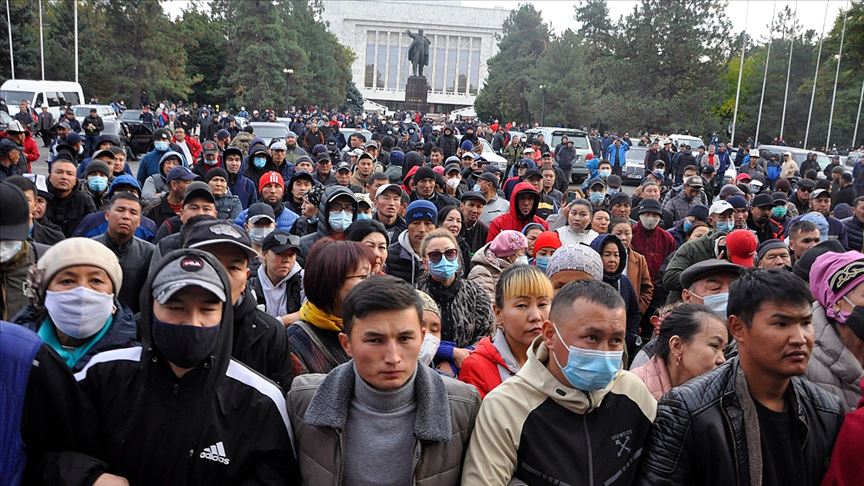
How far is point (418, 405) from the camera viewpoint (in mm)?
2904

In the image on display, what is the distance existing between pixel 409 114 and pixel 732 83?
3037 centimetres

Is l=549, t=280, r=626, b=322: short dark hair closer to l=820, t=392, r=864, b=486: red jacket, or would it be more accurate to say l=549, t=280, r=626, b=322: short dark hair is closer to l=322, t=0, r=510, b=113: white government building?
l=820, t=392, r=864, b=486: red jacket

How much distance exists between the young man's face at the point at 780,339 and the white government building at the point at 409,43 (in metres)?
116

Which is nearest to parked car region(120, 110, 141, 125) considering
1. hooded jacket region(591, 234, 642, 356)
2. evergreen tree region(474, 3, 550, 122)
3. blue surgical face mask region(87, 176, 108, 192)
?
blue surgical face mask region(87, 176, 108, 192)

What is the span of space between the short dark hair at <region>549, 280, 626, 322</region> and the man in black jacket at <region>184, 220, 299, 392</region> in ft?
4.29

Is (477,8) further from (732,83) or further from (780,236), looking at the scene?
(780,236)

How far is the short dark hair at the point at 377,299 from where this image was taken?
9.82ft

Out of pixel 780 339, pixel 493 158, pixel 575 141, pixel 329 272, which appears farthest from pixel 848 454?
pixel 575 141

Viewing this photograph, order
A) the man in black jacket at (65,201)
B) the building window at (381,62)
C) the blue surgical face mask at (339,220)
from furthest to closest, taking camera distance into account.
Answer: the building window at (381,62)
the man in black jacket at (65,201)
the blue surgical face mask at (339,220)

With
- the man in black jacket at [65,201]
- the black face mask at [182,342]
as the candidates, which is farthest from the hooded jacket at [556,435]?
the man in black jacket at [65,201]

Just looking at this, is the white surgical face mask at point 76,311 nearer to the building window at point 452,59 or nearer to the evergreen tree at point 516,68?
the evergreen tree at point 516,68

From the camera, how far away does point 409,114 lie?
54625 mm

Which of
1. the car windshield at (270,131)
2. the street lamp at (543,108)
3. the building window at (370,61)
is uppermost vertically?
the building window at (370,61)

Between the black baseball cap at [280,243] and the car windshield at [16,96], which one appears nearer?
the black baseball cap at [280,243]
